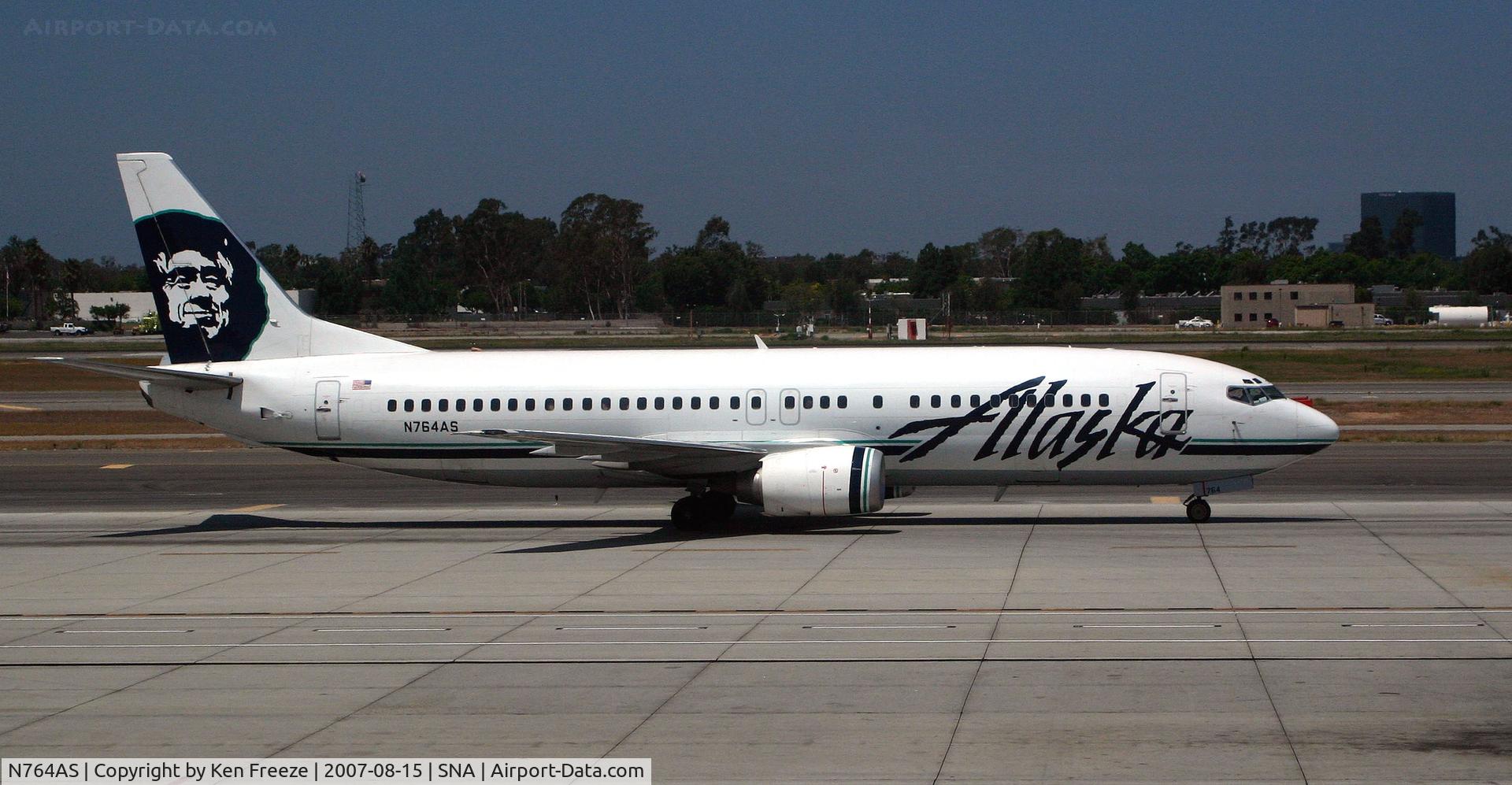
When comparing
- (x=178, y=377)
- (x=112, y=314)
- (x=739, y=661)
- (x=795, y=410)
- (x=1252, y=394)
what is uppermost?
(x=112, y=314)

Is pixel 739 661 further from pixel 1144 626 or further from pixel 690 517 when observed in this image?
pixel 690 517

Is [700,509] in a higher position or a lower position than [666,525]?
higher

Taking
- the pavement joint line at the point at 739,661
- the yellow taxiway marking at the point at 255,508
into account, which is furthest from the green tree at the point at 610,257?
the pavement joint line at the point at 739,661

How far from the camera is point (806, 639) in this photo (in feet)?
56.7

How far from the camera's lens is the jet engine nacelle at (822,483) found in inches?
1012

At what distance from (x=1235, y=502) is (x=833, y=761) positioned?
2098cm

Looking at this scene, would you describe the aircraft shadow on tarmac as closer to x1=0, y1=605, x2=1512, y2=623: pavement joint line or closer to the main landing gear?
the main landing gear

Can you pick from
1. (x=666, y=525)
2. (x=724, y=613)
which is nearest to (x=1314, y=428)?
(x=666, y=525)

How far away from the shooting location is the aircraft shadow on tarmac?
2684 cm

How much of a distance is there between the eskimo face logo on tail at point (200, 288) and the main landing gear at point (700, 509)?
1044 centimetres

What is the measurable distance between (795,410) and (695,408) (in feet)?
6.80

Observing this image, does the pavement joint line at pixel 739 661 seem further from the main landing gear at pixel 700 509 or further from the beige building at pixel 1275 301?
the beige building at pixel 1275 301

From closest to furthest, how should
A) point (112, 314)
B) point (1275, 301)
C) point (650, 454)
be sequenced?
1. point (650, 454)
2. point (1275, 301)
3. point (112, 314)

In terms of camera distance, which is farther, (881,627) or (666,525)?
(666,525)
